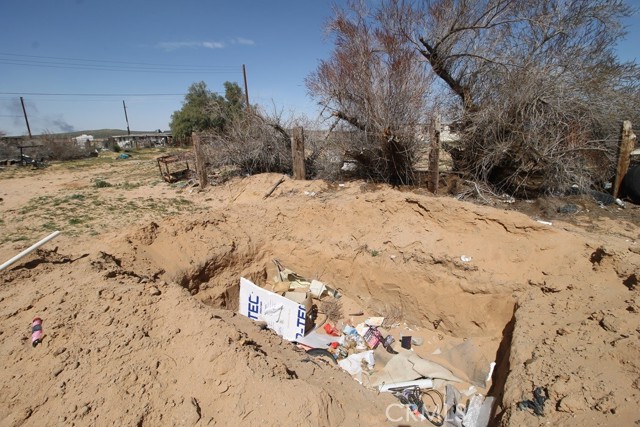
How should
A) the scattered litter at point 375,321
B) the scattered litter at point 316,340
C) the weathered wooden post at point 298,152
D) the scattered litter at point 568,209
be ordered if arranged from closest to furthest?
the scattered litter at point 316,340, the scattered litter at point 375,321, the scattered litter at point 568,209, the weathered wooden post at point 298,152

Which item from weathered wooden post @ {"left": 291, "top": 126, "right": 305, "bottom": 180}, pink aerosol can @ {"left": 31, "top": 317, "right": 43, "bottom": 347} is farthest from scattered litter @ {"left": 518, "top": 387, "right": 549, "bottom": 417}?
weathered wooden post @ {"left": 291, "top": 126, "right": 305, "bottom": 180}

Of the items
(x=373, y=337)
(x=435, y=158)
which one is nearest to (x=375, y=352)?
(x=373, y=337)

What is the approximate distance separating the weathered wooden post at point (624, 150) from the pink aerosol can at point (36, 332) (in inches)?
377

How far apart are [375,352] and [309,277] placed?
→ 6.78 ft

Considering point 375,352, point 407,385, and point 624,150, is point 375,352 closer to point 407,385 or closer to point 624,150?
point 407,385

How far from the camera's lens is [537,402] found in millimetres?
2803

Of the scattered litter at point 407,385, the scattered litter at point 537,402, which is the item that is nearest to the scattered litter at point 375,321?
the scattered litter at point 407,385

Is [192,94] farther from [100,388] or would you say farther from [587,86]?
[100,388]

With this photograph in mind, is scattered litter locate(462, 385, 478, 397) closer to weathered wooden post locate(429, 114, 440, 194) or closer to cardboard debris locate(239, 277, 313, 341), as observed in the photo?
cardboard debris locate(239, 277, 313, 341)

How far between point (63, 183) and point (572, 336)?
14510mm

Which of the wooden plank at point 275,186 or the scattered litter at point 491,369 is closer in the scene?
the scattered litter at point 491,369

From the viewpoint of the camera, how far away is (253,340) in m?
3.81

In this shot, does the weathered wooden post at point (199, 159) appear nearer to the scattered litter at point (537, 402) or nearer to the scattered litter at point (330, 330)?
the scattered litter at point (330, 330)

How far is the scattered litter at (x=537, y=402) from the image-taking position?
8.98ft
